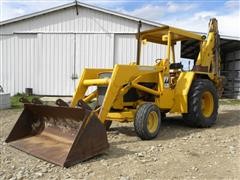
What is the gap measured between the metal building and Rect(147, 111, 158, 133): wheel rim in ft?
29.5

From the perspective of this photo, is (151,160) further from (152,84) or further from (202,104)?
(202,104)

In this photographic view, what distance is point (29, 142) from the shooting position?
621cm

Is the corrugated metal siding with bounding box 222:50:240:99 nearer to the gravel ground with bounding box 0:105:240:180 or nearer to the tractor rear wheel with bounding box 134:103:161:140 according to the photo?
the gravel ground with bounding box 0:105:240:180

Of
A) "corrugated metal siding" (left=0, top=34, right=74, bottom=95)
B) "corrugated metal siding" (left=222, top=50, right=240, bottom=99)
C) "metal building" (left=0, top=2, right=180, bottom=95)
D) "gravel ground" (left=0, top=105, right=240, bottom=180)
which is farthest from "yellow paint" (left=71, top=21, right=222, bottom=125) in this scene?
"corrugated metal siding" (left=222, top=50, right=240, bottom=99)

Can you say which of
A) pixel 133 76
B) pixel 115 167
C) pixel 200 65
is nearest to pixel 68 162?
pixel 115 167

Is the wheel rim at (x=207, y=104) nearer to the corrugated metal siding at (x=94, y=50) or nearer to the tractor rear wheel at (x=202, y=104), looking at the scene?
the tractor rear wheel at (x=202, y=104)

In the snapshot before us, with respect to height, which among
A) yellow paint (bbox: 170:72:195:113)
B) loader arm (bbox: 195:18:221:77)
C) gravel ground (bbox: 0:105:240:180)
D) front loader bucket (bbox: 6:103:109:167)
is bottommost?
gravel ground (bbox: 0:105:240:180)

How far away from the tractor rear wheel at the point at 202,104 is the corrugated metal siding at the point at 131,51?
7274 millimetres

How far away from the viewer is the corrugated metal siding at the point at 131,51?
51.8 feet

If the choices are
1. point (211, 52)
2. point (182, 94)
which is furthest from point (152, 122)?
point (211, 52)

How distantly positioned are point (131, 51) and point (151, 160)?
419 inches

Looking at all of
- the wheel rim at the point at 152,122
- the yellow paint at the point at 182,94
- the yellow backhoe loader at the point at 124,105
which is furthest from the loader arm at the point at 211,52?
the wheel rim at the point at 152,122

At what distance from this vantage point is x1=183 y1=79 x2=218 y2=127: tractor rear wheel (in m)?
8.02

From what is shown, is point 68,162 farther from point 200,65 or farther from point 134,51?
point 134,51
